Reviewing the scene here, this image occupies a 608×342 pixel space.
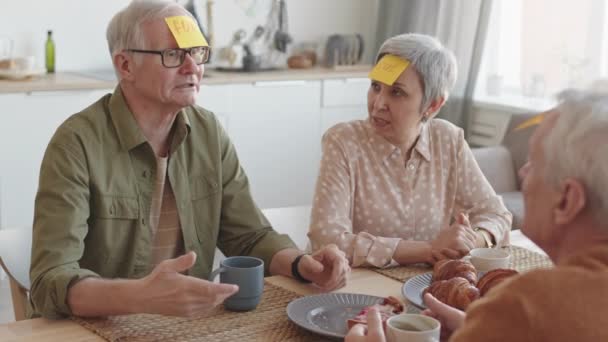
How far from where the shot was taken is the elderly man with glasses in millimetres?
1952

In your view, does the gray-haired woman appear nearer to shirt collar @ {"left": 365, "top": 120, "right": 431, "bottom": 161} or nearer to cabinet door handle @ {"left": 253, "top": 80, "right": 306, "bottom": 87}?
shirt collar @ {"left": 365, "top": 120, "right": 431, "bottom": 161}

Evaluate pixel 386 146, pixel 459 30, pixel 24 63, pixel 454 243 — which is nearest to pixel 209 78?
pixel 24 63

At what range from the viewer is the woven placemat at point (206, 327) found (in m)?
1.68

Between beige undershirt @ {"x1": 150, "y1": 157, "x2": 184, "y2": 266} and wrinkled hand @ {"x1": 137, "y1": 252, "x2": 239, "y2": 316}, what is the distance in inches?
19.7

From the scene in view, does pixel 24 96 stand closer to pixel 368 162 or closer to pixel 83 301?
pixel 368 162

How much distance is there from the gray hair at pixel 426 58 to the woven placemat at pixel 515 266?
19.4 inches

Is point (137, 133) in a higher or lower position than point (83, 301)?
higher

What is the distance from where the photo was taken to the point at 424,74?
253 centimetres

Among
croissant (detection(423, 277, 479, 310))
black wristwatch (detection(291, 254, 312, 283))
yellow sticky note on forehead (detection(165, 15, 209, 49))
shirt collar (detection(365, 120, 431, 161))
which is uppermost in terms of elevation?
yellow sticky note on forehead (detection(165, 15, 209, 49))

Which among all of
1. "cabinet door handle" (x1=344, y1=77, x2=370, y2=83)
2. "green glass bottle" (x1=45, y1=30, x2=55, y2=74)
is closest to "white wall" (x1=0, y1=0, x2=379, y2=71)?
"green glass bottle" (x1=45, y1=30, x2=55, y2=74)

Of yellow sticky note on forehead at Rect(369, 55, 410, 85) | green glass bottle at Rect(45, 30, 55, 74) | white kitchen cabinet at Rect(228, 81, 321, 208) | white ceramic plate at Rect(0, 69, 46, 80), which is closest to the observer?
yellow sticky note on forehead at Rect(369, 55, 410, 85)

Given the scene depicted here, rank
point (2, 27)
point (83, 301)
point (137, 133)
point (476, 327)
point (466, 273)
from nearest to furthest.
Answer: point (476, 327) → point (83, 301) → point (466, 273) → point (137, 133) → point (2, 27)

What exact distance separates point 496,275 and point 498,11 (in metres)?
3.47

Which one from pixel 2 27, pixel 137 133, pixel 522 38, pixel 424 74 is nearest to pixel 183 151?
pixel 137 133
